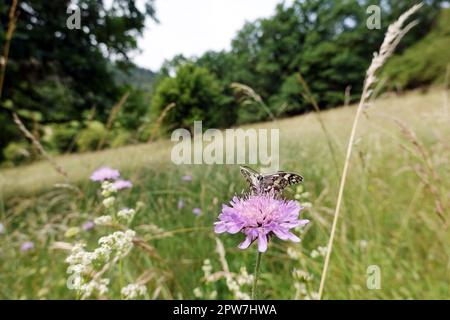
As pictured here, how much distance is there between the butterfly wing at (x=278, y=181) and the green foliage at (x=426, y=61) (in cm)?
2026

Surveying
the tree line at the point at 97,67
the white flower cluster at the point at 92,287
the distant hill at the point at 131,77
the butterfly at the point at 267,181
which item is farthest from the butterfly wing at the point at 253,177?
the distant hill at the point at 131,77

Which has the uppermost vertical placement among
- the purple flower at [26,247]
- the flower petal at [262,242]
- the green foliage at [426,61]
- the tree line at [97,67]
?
the green foliage at [426,61]

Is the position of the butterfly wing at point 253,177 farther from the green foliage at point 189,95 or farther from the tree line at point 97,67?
the tree line at point 97,67

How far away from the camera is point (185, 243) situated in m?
1.94

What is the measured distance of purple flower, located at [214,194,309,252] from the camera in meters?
0.52

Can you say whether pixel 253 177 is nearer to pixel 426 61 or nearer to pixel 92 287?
pixel 92 287

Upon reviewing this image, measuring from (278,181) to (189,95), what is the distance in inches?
75.1

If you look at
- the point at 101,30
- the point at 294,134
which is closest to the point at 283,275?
the point at 294,134

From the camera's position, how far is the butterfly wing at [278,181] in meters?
0.55

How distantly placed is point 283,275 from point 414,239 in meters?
0.81

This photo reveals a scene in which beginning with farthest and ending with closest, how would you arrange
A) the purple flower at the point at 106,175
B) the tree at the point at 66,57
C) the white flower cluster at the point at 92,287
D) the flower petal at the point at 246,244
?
the tree at the point at 66,57, the purple flower at the point at 106,175, the white flower cluster at the point at 92,287, the flower petal at the point at 246,244

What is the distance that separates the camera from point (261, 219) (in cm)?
55

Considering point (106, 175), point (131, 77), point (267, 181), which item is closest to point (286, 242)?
point (106, 175)
